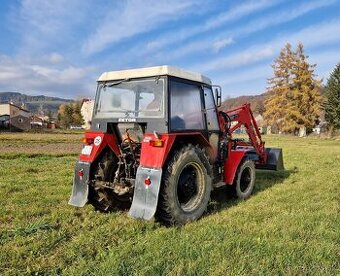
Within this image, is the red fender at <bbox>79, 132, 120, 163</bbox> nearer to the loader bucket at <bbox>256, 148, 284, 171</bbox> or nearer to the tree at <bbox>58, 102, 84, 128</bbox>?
the loader bucket at <bbox>256, 148, 284, 171</bbox>

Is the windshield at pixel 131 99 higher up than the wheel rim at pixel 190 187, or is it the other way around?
the windshield at pixel 131 99

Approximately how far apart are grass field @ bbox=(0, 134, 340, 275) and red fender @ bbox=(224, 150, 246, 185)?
0.45 m

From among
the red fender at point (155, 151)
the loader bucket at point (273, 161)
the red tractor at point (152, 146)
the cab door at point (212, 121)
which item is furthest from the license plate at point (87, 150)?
the loader bucket at point (273, 161)

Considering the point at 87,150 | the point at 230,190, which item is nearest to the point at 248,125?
the point at 230,190

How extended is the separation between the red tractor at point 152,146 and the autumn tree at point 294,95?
4461cm

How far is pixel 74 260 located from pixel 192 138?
2.91 meters

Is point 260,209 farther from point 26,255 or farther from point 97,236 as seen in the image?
point 26,255

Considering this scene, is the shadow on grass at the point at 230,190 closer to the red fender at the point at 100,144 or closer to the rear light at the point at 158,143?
the rear light at the point at 158,143

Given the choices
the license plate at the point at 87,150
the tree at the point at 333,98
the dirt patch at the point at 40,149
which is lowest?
the dirt patch at the point at 40,149

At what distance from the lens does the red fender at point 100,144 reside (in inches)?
242

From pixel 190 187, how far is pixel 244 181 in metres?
2.40

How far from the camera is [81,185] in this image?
6086 mm

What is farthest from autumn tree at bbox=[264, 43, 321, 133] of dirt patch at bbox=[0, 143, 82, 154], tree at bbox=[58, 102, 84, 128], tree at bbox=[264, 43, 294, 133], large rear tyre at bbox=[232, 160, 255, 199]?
tree at bbox=[58, 102, 84, 128]

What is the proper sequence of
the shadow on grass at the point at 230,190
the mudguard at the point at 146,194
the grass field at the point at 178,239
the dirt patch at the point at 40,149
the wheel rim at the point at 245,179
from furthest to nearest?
the dirt patch at the point at 40,149
the wheel rim at the point at 245,179
the shadow on grass at the point at 230,190
the mudguard at the point at 146,194
the grass field at the point at 178,239
